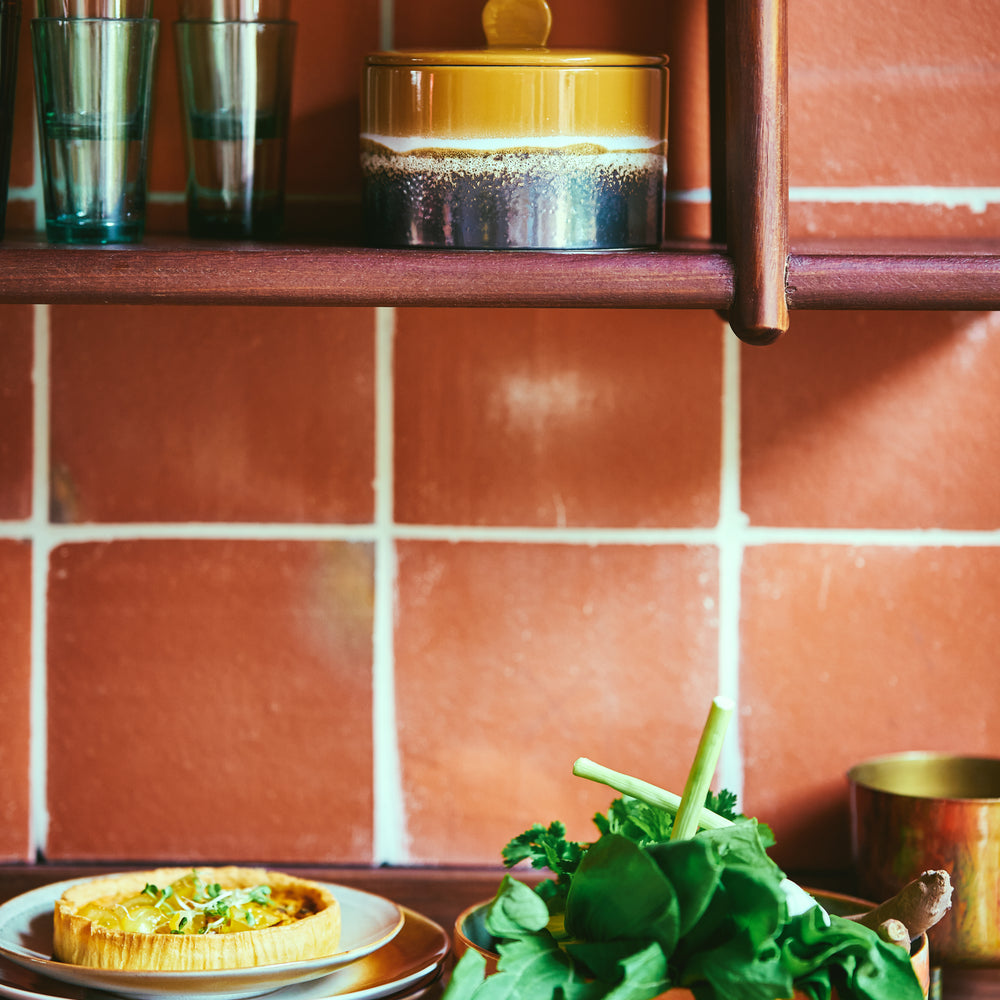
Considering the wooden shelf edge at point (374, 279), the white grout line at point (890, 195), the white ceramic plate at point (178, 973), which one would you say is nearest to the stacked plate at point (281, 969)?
the white ceramic plate at point (178, 973)

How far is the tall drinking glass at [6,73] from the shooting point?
0.70 meters

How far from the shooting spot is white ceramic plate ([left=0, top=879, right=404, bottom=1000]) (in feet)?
2.16

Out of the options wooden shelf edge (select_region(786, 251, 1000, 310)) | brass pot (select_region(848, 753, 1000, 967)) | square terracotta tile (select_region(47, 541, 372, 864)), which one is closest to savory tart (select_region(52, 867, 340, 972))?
square terracotta tile (select_region(47, 541, 372, 864))

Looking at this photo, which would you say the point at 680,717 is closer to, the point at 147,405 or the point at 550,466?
the point at 550,466

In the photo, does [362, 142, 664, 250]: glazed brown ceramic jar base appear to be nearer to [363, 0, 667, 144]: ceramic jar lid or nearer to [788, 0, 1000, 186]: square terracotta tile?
[363, 0, 667, 144]: ceramic jar lid

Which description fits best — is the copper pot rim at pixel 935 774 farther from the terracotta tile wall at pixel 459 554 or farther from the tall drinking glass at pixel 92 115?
the tall drinking glass at pixel 92 115

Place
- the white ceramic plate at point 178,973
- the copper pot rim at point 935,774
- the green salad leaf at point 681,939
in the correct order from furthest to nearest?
the copper pot rim at point 935,774 → the white ceramic plate at point 178,973 → the green salad leaf at point 681,939

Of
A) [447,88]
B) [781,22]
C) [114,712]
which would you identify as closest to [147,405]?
[114,712]

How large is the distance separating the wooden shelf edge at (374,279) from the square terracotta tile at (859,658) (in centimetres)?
30

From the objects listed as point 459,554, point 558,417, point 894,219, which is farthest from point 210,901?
point 894,219

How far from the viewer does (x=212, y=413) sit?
874 millimetres

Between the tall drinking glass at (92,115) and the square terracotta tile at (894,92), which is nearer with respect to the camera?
the tall drinking glass at (92,115)

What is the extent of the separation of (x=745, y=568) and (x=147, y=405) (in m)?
0.43

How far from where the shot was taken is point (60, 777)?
894 millimetres
